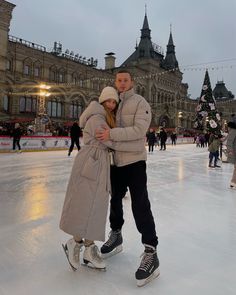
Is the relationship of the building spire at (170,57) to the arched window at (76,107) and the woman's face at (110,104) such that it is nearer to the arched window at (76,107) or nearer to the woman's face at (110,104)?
the arched window at (76,107)

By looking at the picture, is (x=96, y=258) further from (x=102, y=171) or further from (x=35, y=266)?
(x=102, y=171)

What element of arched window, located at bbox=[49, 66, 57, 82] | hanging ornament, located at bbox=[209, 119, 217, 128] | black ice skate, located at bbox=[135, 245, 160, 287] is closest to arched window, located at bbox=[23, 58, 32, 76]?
arched window, located at bbox=[49, 66, 57, 82]

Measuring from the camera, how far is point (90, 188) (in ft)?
6.90

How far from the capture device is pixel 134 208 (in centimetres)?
227

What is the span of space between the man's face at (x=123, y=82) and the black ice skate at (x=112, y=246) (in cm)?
112

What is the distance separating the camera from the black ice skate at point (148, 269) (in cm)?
204

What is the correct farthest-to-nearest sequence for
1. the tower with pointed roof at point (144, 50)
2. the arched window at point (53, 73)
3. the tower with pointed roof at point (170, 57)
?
the tower with pointed roof at point (170, 57)
the tower with pointed roof at point (144, 50)
the arched window at point (53, 73)

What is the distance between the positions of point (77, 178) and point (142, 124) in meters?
0.56

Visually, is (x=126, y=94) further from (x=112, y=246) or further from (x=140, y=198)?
(x=112, y=246)

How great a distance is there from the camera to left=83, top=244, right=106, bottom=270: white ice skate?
2201mm

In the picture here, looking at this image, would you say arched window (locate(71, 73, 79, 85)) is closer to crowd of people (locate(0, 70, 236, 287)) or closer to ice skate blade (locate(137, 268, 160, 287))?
crowd of people (locate(0, 70, 236, 287))

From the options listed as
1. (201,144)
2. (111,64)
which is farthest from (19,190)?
(111,64)

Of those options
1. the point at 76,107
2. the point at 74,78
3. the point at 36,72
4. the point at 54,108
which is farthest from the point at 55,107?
the point at 74,78

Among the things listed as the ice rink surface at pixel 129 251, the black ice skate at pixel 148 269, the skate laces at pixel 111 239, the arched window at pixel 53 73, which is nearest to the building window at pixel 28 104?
the arched window at pixel 53 73
